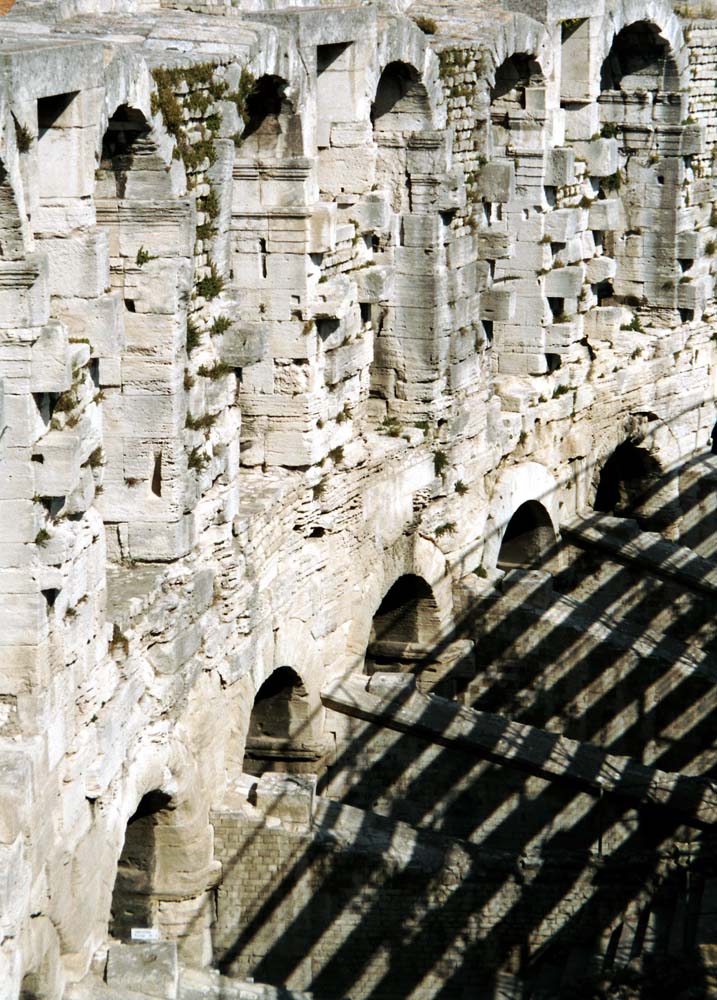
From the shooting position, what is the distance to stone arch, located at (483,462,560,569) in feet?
72.9

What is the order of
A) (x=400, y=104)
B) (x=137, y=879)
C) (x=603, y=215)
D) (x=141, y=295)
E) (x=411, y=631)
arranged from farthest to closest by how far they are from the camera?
1. (x=603, y=215)
2. (x=411, y=631)
3. (x=400, y=104)
4. (x=137, y=879)
5. (x=141, y=295)

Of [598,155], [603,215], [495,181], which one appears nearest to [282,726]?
[495,181]

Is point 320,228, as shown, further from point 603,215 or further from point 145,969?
point 603,215

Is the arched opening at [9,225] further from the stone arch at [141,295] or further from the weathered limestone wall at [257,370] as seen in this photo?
the stone arch at [141,295]

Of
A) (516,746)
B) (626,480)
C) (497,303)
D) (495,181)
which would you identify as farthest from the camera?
(626,480)

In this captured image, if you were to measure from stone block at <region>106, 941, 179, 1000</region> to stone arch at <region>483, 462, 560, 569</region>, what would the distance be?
7350 millimetres

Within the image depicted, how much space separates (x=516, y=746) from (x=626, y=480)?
7441 mm

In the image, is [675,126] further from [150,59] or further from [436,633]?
[150,59]

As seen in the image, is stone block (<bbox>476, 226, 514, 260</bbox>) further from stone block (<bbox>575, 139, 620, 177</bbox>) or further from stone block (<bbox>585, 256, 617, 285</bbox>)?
stone block (<bbox>585, 256, 617, 285</bbox>)

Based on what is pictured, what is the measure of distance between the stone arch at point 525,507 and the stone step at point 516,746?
303 centimetres

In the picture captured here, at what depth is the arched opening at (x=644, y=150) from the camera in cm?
2525

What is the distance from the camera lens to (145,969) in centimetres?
1526

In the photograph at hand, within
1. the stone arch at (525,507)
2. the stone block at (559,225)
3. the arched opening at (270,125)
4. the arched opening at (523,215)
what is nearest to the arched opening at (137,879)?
the arched opening at (270,125)

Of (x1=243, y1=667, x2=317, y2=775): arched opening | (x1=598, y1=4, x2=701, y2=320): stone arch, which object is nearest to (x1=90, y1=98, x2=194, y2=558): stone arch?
(x1=243, y1=667, x2=317, y2=775): arched opening
